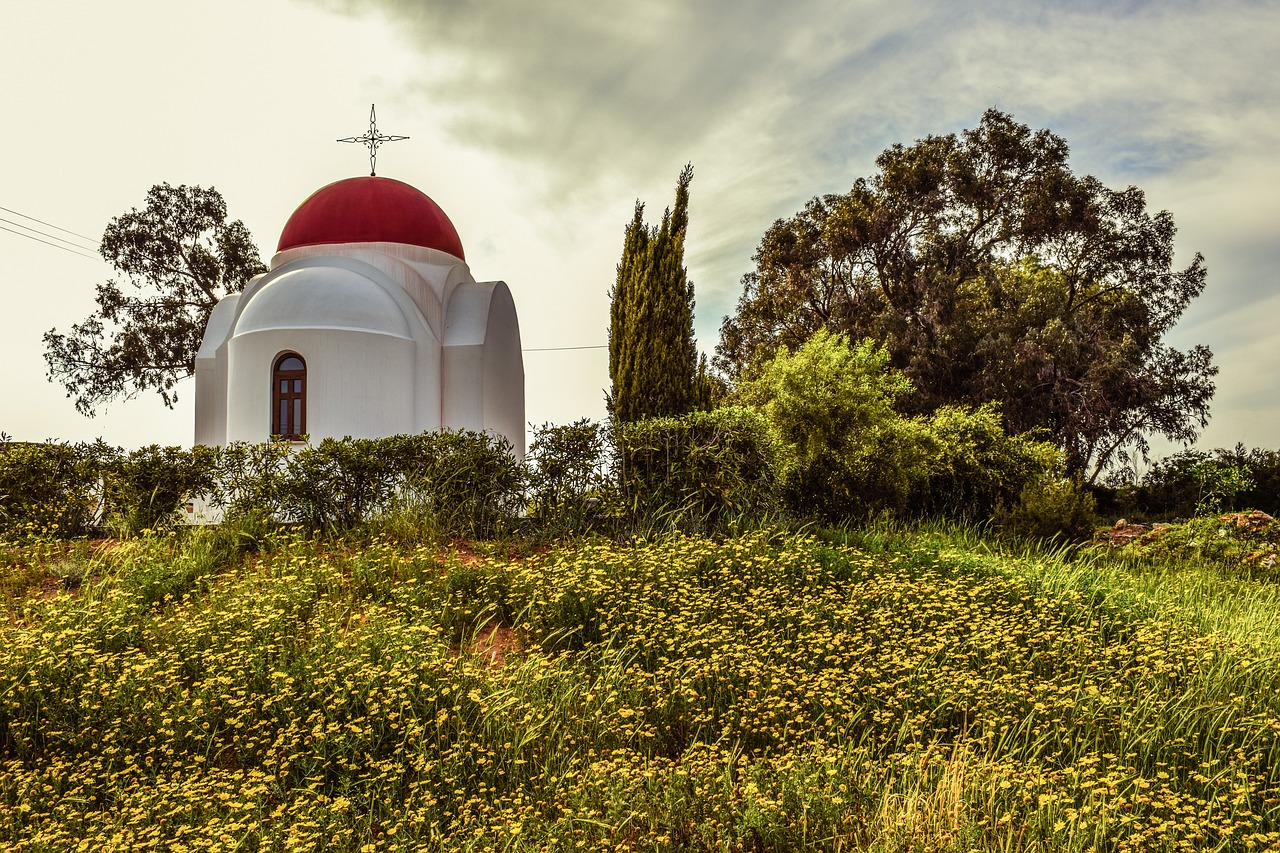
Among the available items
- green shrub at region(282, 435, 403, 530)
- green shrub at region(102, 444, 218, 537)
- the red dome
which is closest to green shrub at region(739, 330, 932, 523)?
green shrub at region(282, 435, 403, 530)

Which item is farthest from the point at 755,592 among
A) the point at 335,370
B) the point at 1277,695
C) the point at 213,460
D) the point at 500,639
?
the point at 335,370

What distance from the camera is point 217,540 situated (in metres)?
8.35

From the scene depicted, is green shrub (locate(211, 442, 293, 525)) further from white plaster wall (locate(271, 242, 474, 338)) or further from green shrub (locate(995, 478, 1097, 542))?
green shrub (locate(995, 478, 1097, 542))

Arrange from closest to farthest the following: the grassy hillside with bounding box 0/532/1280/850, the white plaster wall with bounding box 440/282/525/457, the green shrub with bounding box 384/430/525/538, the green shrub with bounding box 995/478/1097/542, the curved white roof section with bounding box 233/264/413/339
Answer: the grassy hillside with bounding box 0/532/1280/850 → the green shrub with bounding box 384/430/525/538 → the green shrub with bounding box 995/478/1097/542 → the curved white roof section with bounding box 233/264/413/339 → the white plaster wall with bounding box 440/282/525/457

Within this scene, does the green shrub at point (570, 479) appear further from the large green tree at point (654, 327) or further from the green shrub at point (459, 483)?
the large green tree at point (654, 327)

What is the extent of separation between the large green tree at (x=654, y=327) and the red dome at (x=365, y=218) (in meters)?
6.25

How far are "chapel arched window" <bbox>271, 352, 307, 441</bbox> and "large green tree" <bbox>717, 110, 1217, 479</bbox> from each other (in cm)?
1047

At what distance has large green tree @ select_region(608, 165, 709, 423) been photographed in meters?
11.7

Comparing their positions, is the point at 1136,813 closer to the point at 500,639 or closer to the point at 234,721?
the point at 500,639

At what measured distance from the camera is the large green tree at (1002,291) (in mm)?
18031

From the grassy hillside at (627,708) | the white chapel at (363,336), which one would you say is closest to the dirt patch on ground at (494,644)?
the grassy hillside at (627,708)

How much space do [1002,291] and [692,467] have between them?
13601 millimetres

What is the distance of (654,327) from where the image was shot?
1187cm

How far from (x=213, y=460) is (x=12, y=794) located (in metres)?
4.99
